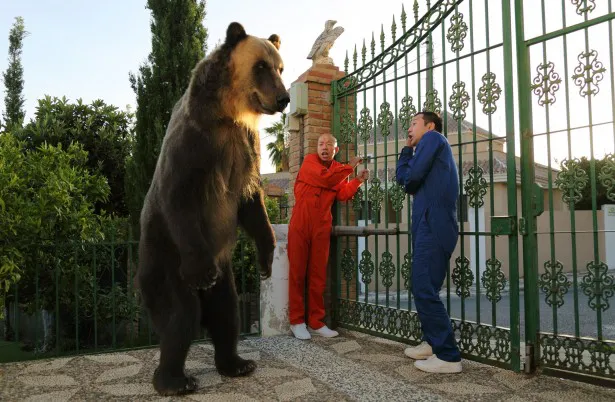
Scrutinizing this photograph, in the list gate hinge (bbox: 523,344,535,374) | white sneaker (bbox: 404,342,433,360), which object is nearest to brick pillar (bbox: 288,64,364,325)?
white sneaker (bbox: 404,342,433,360)

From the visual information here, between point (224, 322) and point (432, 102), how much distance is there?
270 cm

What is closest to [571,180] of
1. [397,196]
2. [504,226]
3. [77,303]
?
[504,226]

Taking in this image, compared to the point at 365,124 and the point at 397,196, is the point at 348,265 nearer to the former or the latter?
the point at 397,196

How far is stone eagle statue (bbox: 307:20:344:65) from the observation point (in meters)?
5.86

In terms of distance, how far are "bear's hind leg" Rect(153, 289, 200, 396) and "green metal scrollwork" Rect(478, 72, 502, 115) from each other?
2.76 metres

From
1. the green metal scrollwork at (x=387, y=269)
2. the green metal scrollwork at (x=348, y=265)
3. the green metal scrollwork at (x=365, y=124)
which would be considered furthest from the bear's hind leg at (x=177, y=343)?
the green metal scrollwork at (x=365, y=124)

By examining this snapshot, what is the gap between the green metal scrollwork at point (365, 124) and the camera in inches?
207

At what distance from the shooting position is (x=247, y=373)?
12.3 feet

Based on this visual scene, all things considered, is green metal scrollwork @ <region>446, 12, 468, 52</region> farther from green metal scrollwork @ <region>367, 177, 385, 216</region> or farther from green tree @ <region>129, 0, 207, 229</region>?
green tree @ <region>129, 0, 207, 229</region>

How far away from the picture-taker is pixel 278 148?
31.5 meters

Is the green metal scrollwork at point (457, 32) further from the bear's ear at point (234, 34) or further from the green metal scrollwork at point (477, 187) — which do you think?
the bear's ear at point (234, 34)

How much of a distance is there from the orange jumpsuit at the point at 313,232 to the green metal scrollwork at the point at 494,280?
160 cm

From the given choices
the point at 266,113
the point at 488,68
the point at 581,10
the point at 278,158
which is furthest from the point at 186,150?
the point at 278,158

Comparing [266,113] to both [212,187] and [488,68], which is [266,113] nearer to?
[212,187]
